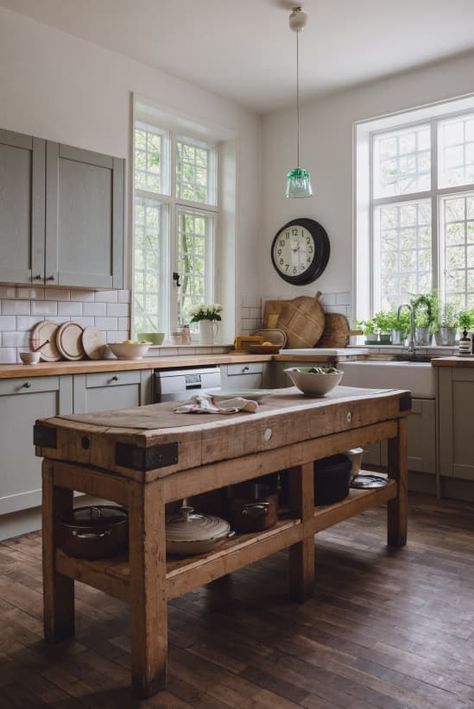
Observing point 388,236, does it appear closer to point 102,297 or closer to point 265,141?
point 265,141

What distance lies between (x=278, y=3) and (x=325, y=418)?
310 centimetres

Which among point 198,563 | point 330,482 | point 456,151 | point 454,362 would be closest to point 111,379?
point 330,482

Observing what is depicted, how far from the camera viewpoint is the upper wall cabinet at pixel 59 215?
3.95 metres

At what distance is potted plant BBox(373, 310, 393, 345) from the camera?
5.57 meters

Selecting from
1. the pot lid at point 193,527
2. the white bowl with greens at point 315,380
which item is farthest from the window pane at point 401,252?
the pot lid at point 193,527

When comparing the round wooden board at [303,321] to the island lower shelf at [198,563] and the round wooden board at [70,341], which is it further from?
the island lower shelf at [198,563]

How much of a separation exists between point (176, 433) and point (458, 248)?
4.20 metres

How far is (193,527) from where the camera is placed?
2301 millimetres

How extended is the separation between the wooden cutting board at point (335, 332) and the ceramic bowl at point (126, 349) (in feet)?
6.63

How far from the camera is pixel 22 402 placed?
366 centimetres

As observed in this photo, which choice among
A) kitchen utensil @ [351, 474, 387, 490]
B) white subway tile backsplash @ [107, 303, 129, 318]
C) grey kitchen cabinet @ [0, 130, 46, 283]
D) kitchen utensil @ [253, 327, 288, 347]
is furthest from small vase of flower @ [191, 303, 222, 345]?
kitchen utensil @ [351, 474, 387, 490]

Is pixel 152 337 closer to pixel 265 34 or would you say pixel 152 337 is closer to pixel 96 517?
pixel 265 34

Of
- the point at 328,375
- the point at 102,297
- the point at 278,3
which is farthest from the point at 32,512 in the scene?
the point at 278,3

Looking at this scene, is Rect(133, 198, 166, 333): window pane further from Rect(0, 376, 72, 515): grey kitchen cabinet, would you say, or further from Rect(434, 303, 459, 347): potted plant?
Rect(434, 303, 459, 347): potted plant
